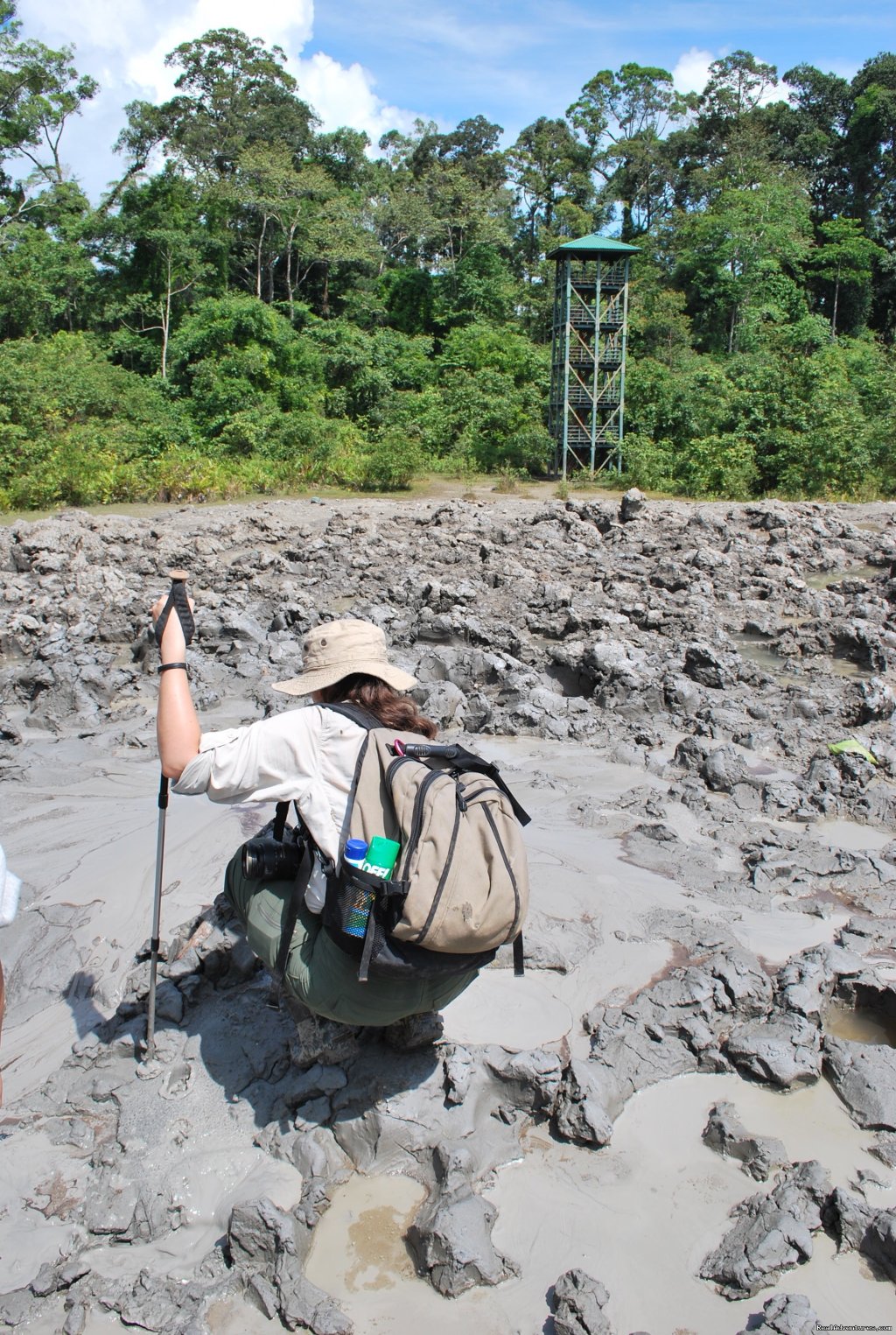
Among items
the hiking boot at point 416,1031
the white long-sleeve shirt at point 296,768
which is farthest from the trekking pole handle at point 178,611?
the hiking boot at point 416,1031

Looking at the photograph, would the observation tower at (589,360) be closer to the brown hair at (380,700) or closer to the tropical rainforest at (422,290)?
the tropical rainforest at (422,290)

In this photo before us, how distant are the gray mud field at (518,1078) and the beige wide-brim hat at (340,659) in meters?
0.92

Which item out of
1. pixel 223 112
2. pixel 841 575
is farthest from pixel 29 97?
pixel 841 575

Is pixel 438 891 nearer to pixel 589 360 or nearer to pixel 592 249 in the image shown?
pixel 592 249

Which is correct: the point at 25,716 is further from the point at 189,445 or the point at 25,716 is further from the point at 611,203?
the point at 611,203

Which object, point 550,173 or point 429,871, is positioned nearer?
point 429,871

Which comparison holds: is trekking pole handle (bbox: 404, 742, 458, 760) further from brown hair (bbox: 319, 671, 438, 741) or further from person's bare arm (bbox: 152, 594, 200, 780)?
person's bare arm (bbox: 152, 594, 200, 780)

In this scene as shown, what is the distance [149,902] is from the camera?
3.53m

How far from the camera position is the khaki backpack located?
2.17 meters

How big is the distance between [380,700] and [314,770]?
26cm

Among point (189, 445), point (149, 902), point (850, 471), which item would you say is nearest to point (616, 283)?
point (850, 471)

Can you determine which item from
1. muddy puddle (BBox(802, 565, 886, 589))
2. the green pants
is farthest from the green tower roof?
the green pants

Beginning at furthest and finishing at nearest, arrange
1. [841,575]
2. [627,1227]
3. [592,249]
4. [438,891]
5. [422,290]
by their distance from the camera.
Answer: [422,290]
[592,249]
[841,575]
[627,1227]
[438,891]

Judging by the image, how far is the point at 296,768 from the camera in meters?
2.39
